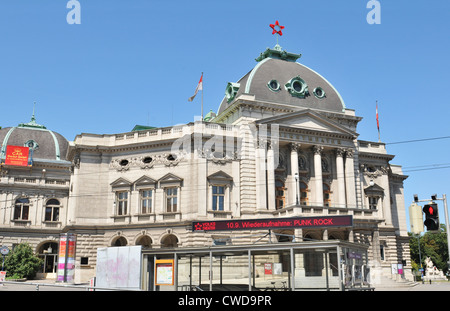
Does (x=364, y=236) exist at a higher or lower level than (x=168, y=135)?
lower

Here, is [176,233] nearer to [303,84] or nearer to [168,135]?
[168,135]

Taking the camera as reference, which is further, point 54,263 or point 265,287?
point 54,263

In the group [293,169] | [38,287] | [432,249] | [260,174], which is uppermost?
[293,169]

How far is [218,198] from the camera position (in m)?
52.1

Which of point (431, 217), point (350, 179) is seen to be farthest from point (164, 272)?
point (350, 179)

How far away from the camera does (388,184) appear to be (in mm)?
65750

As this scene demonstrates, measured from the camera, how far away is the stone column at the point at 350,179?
56875mm

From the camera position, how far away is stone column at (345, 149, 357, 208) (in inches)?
2239

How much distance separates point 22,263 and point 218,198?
85.0 ft

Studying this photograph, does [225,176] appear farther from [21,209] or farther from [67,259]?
[21,209]

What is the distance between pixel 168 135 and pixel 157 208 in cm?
811

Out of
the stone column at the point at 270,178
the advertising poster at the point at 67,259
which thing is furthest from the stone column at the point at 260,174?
the advertising poster at the point at 67,259

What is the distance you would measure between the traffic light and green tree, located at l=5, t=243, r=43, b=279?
51422mm
